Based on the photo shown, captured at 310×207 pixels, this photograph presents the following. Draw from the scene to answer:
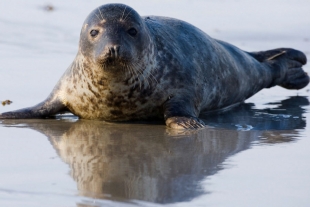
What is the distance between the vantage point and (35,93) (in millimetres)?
7410

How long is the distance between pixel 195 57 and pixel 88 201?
3.31m

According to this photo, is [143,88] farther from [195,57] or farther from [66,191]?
[66,191]

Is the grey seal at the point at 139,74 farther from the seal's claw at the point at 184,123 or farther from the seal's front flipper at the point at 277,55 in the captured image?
the seal's front flipper at the point at 277,55

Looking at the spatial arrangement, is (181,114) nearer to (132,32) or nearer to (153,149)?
(132,32)

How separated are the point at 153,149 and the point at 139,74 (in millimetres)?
1163

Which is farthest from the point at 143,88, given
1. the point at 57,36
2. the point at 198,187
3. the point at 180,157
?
the point at 57,36

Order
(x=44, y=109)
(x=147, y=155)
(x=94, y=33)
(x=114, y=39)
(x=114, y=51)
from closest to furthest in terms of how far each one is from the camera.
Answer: (x=147, y=155)
(x=114, y=51)
(x=114, y=39)
(x=94, y=33)
(x=44, y=109)

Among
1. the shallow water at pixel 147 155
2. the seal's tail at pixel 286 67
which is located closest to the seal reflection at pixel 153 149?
the shallow water at pixel 147 155

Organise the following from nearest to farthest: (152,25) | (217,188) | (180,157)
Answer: (217,188)
(180,157)
(152,25)

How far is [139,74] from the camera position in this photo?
6.26 meters

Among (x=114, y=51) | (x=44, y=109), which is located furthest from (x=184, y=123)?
(x=44, y=109)

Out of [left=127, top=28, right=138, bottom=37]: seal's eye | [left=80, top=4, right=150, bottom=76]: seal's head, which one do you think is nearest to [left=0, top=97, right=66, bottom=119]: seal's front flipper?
[left=80, top=4, right=150, bottom=76]: seal's head

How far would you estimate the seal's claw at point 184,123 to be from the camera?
6039mm

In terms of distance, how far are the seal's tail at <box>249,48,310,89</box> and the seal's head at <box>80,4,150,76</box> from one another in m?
2.71
